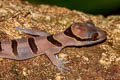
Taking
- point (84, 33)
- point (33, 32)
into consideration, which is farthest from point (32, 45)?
point (84, 33)

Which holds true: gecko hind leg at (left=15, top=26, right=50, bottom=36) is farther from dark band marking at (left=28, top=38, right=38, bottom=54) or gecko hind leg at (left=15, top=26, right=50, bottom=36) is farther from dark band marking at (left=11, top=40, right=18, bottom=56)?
dark band marking at (left=11, top=40, right=18, bottom=56)

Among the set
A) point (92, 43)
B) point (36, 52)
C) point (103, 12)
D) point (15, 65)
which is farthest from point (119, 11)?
point (15, 65)

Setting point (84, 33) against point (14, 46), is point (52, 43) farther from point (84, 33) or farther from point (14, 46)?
point (14, 46)

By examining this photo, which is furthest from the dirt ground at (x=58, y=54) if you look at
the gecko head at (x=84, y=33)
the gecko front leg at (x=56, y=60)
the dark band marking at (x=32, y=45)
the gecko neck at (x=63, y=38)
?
the gecko head at (x=84, y=33)

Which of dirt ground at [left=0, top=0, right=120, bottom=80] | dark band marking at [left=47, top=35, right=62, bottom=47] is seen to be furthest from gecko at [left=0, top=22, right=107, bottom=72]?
dirt ground at [left=0, top=0, right=120, bottom=80]

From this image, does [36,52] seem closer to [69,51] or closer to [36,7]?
[69,51]
